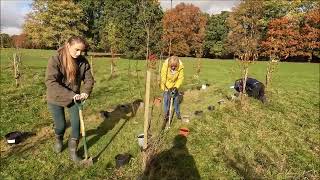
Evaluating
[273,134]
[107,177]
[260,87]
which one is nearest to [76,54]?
[107,177]

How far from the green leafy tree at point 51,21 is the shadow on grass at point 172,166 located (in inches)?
1603

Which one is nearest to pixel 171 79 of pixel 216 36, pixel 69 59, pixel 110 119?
pixel 110 119

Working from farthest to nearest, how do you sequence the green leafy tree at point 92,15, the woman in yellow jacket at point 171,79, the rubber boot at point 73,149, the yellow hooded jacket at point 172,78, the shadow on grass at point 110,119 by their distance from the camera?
the green leafy tree at point 92,15
the yellow hooded jacket at point 172,78
the woman in yellow jacket at point 171,79
the shadow on grass at point 110,119
the rubber boot at point 73,149

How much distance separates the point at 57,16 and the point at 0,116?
38.9 m

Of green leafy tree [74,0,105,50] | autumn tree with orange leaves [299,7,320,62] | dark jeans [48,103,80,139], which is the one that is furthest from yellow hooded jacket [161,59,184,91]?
green leafy tree [74,0,105,50]

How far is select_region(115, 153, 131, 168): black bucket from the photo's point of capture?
657cm

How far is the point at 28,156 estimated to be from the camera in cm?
697

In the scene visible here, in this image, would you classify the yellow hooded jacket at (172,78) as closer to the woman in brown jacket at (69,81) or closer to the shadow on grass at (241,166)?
the shadow on grass at (241,166)

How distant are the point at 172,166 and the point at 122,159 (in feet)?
3.30

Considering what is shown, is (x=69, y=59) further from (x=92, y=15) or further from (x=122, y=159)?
(x=92, y=15)

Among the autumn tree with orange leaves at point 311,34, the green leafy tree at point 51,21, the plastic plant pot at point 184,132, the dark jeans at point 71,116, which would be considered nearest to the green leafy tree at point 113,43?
the plastic plant pot at point 184,132

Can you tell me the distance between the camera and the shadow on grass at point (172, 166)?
6384 millimetres

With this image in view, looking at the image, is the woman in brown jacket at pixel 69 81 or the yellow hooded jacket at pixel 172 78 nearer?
the woman in brown jacket at pixel 69 81

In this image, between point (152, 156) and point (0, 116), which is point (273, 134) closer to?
point (152, 156)
